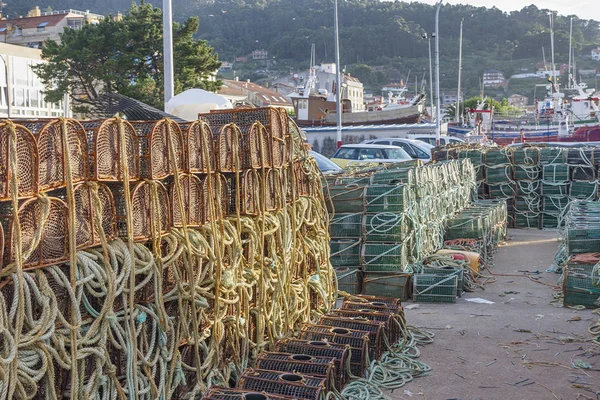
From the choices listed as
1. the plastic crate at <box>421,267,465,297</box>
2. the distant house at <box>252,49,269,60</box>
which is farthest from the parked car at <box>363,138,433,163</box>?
the distant house at <box>252,49,269,60</box>

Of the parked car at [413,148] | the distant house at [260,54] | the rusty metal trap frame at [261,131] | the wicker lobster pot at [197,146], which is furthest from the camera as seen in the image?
the distant house at [260,54]

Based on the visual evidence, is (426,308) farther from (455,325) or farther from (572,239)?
(572,239)

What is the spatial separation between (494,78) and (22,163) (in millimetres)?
146926

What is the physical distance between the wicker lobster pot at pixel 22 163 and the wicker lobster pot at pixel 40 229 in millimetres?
86

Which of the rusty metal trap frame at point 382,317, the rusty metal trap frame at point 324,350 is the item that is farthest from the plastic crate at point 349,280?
the rusty metal trap frame at point 324,350

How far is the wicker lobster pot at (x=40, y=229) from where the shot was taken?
397 cm

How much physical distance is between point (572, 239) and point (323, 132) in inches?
943

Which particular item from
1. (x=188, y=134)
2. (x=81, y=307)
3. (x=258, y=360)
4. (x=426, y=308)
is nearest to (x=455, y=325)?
(x=426, y=308)

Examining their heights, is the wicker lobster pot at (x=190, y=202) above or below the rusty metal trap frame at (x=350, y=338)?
above

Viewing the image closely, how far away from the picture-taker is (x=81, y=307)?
4.45 metres

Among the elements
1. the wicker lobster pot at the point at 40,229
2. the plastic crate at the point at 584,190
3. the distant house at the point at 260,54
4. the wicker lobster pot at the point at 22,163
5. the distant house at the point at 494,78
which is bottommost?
the plastic crate at the point at 584,190

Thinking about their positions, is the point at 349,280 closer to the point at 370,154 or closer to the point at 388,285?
the point at 388,285

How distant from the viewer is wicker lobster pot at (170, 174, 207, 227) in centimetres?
538

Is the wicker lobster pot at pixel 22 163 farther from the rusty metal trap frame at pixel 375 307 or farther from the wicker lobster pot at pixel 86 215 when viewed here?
the rusty metal trap frame at pixel 375 307
